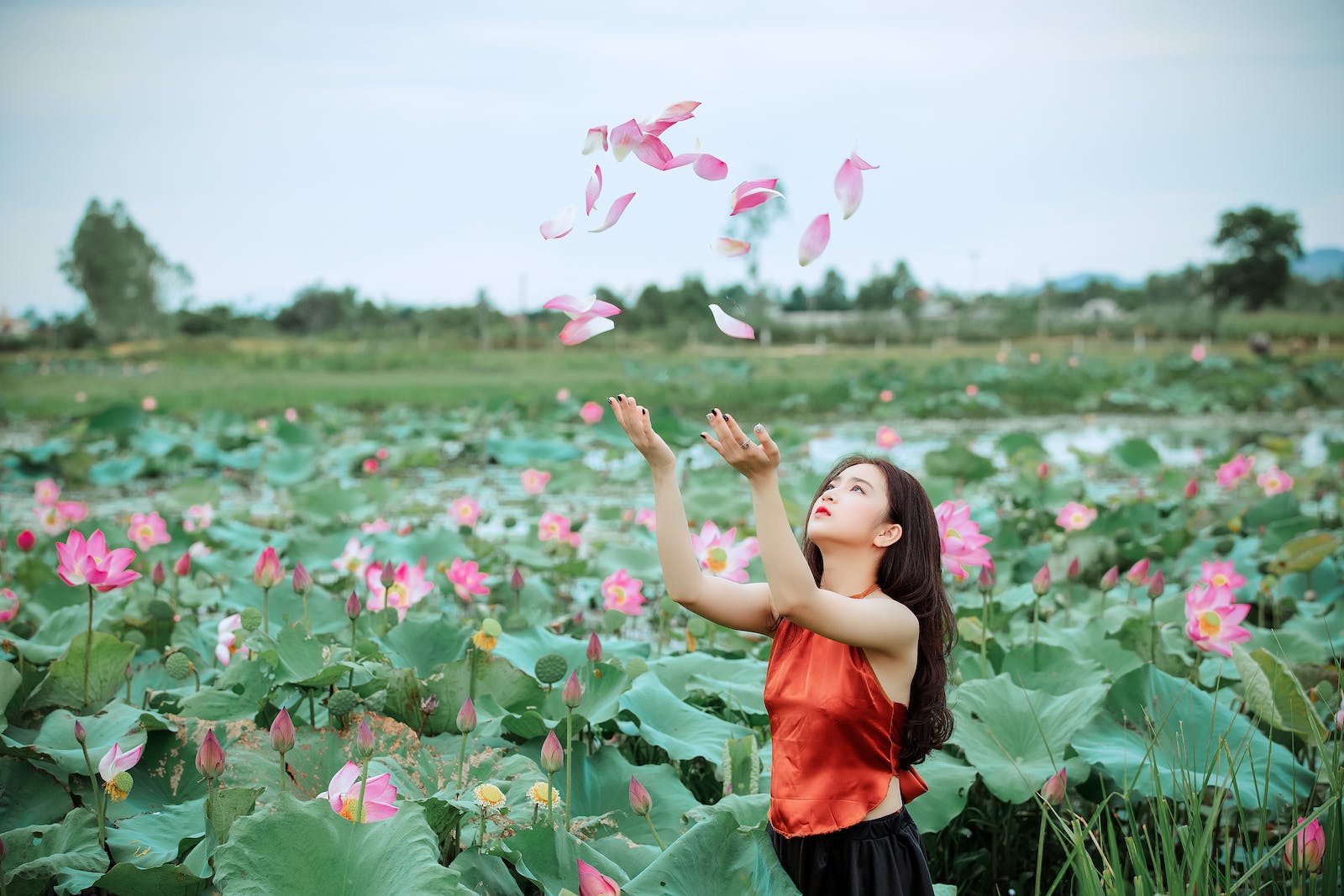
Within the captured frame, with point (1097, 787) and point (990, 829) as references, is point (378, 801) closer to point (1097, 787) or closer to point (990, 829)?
point (990, 829)

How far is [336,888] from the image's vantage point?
1208 mm

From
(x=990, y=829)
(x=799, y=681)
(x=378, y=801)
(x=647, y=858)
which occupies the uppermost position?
(x=799, y=681)

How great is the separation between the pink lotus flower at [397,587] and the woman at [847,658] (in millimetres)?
1135

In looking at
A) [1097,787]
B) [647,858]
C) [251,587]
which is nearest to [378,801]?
[647,858]

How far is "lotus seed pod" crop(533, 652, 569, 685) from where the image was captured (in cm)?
178

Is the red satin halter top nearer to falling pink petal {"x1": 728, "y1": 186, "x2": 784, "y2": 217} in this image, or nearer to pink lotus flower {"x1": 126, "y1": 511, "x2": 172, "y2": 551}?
falling pink petal {"x1": 728, "y1": 186, "x2": 784, "y2": 217}

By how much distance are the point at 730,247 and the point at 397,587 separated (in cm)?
143

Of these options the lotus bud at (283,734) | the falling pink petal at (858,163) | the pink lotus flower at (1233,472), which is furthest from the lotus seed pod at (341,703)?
the pink lotus flower at (1233,472)

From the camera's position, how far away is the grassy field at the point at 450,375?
1133cm

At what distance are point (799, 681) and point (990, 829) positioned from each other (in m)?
0.84

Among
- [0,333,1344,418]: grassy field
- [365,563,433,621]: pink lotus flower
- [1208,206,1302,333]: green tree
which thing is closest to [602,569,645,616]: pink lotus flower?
[365,563,433,621]: pink lotus flower

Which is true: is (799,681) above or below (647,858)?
above

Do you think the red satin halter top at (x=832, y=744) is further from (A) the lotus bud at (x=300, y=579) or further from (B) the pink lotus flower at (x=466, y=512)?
(B) the pink lotus flower at (x=466, y=512)

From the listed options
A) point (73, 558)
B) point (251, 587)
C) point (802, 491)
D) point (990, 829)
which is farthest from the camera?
point (802, 491)
